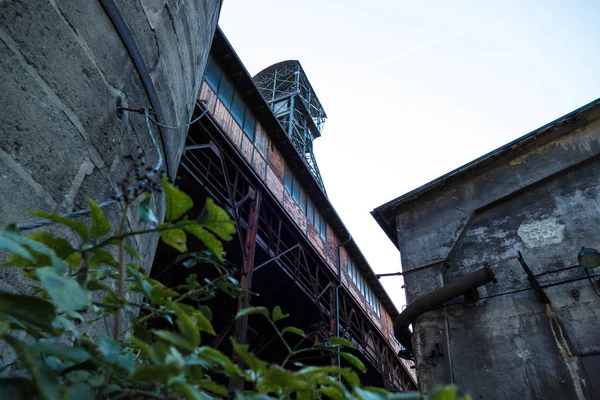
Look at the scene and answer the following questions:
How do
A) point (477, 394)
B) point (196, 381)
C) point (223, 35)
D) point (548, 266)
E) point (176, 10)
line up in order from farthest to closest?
point (223, 35) → point (548, 266) → point (477, 394) → point (176, 10) → point (196, 381)

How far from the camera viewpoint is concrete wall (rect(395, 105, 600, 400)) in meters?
6.45

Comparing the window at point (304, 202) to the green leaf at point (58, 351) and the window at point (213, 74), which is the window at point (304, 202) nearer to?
the window at point (213, 74)

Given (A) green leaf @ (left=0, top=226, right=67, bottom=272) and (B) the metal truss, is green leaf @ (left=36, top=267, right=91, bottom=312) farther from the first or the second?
(B) the metal truss

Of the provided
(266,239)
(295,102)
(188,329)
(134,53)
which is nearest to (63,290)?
(188,329)

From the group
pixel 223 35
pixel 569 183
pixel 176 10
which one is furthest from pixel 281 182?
pixel 176 10

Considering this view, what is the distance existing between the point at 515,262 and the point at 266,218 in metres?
6.17

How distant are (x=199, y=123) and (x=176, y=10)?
746 centimetres

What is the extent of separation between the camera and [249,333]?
41.8 feet

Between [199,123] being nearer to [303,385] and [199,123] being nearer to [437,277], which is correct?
[437,277]

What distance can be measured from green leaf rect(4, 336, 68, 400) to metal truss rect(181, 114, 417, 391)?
7175 mm

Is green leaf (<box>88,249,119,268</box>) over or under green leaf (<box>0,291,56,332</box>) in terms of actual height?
over

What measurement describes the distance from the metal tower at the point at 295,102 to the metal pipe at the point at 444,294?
1250cm

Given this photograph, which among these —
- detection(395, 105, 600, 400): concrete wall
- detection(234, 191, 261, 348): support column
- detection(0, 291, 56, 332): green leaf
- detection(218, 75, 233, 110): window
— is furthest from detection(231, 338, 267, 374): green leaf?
detection(218, 75, 233, 110): window

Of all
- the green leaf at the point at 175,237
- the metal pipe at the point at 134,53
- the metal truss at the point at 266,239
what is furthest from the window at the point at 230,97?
the green leaf at the point at 175,237
